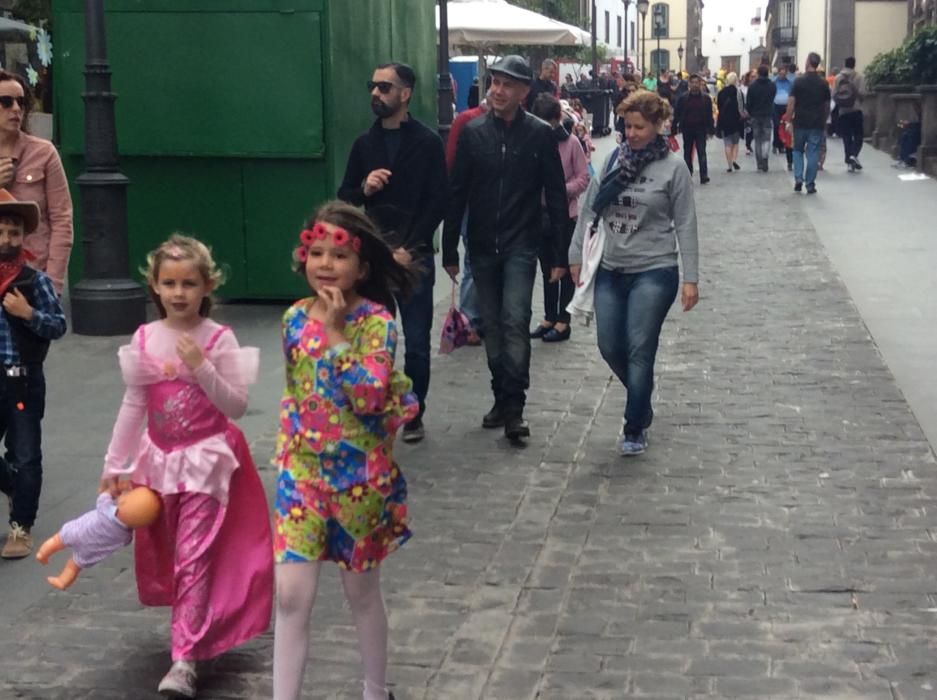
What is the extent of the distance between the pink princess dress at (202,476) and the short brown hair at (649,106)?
326cm

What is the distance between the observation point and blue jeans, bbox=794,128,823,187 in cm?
2147

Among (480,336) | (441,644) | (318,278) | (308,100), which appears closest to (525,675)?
(441,644)

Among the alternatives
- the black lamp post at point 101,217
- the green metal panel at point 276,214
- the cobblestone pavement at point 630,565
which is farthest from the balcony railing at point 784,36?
the cobblestone pavement at point 630,565

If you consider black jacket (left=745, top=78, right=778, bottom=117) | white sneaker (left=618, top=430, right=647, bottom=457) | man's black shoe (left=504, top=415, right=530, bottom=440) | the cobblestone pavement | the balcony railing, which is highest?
the balcony railing

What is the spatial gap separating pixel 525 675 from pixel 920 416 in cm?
425

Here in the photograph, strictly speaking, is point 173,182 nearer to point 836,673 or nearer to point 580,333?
point 580,333

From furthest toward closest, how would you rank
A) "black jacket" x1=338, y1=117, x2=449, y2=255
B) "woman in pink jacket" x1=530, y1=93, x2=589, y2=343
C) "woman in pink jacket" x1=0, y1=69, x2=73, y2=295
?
"woman in pink jacket" x1=530, y1=93, x2=589, y2=343
"black jacket" x1=338, y1=117, x2=449, y2=255
"woman in pink jacket" x1=0, y1=69, x2=73, y2=295

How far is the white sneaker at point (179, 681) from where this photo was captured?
14.5 feet

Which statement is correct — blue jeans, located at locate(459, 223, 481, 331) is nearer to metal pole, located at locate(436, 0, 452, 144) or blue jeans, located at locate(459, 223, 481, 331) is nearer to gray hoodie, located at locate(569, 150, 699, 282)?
gray hoodie, located at locate(569, 150, 699, 282)

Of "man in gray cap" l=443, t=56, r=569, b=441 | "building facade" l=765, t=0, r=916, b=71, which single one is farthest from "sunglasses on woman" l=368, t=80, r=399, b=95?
"building facade" l=765, t=0, r=916, b=71

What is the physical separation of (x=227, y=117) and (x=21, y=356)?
6139mm

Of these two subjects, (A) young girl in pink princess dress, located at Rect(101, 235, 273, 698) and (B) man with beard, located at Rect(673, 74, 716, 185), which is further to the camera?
(B) man with beard, located at Rect(673, 74, 716, 185)

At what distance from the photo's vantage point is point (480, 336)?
10.5m

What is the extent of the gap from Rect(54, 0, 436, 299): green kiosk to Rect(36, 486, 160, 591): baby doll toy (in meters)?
7.14
